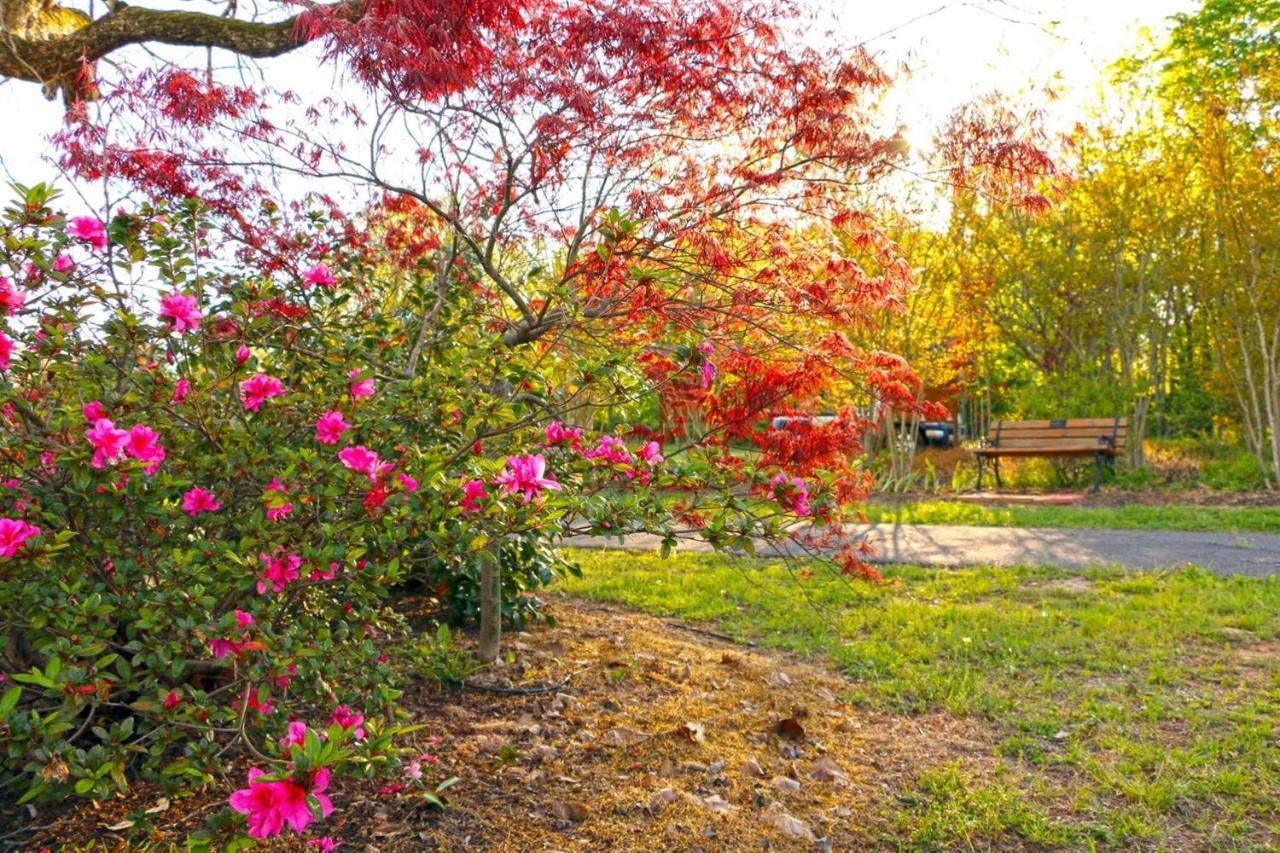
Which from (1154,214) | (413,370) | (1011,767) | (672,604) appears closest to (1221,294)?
(1154,214)

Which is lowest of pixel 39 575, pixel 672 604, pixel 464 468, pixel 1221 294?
pixel 672 604

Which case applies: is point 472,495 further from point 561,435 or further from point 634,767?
point 634,767

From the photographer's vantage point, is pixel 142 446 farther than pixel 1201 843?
No

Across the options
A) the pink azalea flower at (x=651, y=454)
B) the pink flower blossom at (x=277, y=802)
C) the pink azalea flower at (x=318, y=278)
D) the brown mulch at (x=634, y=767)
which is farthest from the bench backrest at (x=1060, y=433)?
the pink flower blossom at (x=277, y=802)

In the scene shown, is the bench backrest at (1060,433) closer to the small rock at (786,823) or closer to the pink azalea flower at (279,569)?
the small rock at (786,823)

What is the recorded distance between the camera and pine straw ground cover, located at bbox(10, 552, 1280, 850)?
266cm

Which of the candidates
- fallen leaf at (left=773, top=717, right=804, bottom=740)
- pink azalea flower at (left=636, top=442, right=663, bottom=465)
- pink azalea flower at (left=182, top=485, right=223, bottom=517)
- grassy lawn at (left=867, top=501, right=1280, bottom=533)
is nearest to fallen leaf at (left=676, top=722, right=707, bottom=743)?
fallen leaf at (left=773, top=717, right=804, bottom=740)

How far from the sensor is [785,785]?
9.65ft

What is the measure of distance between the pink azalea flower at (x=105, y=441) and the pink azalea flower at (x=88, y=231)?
696mm

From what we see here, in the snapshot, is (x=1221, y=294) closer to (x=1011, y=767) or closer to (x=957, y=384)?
(x=957, y=384)

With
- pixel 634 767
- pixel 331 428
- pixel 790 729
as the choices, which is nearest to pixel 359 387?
pixel 331 428

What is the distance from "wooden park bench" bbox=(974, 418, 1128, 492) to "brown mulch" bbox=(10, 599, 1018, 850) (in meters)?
7.33

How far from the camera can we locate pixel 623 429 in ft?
10.9

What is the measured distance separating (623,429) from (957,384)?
9.79 m
